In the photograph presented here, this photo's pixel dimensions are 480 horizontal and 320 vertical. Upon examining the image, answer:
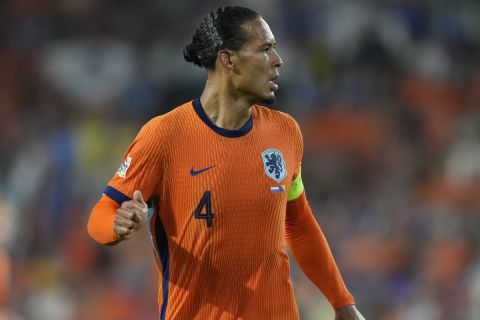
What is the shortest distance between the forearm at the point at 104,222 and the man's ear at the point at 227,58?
25.7 inches

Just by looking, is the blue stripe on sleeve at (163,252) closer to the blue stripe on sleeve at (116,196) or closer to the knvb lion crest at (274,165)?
the blue stripe on sleeve at (116,196)

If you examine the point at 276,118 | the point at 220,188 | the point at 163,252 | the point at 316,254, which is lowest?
the point at 316,254

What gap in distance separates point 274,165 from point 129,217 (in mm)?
690

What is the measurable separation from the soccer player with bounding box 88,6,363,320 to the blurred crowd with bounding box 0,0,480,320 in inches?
155

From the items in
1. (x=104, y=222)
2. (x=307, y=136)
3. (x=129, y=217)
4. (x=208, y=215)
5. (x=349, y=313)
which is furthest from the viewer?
(x=307, y=136)

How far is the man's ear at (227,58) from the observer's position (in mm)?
3750

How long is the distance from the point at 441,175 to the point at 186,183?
5737mm

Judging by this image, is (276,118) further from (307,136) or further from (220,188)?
(307,136)

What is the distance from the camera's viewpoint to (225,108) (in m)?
3.77

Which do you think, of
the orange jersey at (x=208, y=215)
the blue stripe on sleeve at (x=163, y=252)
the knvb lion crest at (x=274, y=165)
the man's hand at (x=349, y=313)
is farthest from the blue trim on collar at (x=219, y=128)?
the man's hand at (x=349, y=313)

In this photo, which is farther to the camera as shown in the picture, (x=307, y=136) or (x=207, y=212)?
(x=307, y=136)

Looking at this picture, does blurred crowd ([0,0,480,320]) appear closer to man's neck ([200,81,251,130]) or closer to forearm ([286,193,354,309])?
forearm ([286,193,354,309])

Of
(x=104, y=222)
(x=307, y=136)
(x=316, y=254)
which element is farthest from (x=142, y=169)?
(x=307, y=136)

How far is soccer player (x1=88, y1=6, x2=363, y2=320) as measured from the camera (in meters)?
3.63
